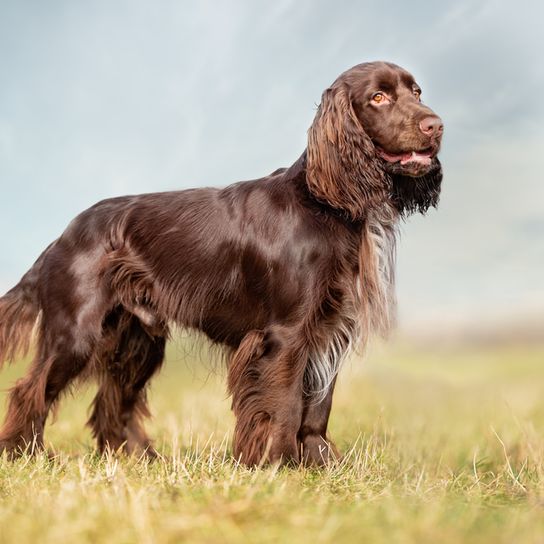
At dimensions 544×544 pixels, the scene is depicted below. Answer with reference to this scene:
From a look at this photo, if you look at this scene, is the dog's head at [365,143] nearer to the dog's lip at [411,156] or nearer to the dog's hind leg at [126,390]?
the dog's lip at [411,156]

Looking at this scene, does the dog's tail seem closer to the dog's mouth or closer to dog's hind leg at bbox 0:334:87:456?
dog's hind leg at bbox 0:334:87:456

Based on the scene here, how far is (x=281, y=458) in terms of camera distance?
12.5ft

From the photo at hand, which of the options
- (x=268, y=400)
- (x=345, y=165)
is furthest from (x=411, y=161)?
(x=268, y=400)

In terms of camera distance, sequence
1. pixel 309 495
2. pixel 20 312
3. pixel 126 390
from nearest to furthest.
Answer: pixel 309 495 → pixel 20 312 → pixel 126 390

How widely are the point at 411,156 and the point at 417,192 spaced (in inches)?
16.3

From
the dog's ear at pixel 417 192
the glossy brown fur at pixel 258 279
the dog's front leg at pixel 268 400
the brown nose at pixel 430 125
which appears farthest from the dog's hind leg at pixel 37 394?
the brown nose at pixel 430 125

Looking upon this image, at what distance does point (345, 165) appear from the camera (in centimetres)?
388

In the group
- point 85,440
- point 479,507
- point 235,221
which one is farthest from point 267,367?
point 85,440

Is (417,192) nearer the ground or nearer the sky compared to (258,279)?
nearer the sky

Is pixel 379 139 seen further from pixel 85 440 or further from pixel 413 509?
pixel 85 440

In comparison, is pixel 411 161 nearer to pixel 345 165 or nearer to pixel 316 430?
pixel 345 165

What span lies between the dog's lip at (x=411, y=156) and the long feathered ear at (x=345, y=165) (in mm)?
61

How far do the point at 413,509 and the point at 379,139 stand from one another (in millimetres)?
2009

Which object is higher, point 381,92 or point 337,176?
point 381,92
